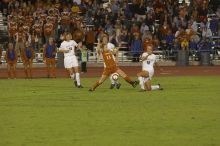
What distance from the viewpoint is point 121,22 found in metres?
42.8

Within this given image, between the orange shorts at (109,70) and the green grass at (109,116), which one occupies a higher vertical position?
the orange shorts at (109,70)

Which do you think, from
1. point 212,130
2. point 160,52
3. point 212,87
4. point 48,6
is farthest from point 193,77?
point 212,130

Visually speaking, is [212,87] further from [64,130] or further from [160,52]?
[160,52]

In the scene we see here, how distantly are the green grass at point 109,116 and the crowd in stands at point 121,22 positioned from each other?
13.5m

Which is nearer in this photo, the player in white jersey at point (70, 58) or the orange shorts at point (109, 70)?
the orange shorts at point (109, 70)

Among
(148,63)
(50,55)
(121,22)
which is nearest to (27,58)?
(50,55)

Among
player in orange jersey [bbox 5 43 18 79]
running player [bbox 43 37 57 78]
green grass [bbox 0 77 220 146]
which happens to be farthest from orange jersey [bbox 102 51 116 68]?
player in orange jersey [bbox 5 43 18 79]

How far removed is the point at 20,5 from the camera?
42594 millimetres

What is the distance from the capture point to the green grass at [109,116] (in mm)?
14180

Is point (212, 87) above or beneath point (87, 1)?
beneath

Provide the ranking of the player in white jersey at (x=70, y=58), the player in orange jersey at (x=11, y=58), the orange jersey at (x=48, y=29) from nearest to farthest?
the player in white jersey at (x=70, y=58)
the player in orange jersey at (x=11, y=58)
the orange jersey at (x=48, y=29)

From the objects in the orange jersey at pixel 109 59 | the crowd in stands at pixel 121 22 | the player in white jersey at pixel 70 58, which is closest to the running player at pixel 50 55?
the crowd in stands at pixel 121 22

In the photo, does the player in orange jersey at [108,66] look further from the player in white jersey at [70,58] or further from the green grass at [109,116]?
the player in white jersey at [70,58]

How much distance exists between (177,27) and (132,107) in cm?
2335
